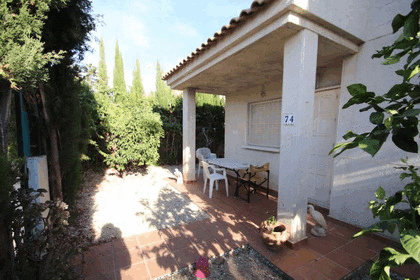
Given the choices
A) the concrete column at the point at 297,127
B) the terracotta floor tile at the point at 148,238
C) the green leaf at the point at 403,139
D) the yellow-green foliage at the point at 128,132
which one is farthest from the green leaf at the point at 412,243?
the yellow-green foliage at the point at 128,132

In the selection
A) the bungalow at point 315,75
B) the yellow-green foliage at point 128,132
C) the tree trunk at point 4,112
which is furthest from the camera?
the yellow-green foliage at point 128,132

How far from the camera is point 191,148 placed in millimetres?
6320

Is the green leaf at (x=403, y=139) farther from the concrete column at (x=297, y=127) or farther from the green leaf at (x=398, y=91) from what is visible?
the concrete column at (x=297, y=127)

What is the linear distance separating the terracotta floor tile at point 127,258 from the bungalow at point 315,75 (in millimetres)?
2290

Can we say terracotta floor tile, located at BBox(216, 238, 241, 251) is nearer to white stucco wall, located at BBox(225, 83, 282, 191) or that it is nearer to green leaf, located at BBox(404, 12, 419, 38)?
white stucco wall, located at BBox(225, 83, 282, 191)

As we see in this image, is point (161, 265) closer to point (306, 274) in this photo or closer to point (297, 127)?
point (306, 274)

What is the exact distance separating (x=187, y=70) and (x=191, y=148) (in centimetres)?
259

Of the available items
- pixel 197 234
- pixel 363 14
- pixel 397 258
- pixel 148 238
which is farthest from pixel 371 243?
pixel 363 14

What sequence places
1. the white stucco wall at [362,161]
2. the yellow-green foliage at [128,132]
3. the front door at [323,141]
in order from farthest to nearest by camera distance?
1. the yellow-green foliage at [128,132]
2. the front door at [323,141]
3. the white stucco wall at [362,161]

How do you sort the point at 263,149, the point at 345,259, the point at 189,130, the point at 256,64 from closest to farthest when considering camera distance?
the point at 345,259, the point at 256,64, the point at 263,149, the point at 189,130

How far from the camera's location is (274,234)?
2723 millimetres

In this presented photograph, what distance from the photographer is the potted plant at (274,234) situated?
2.70 metres

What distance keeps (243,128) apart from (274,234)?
4.26m

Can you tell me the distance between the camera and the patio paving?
7.93 feet
